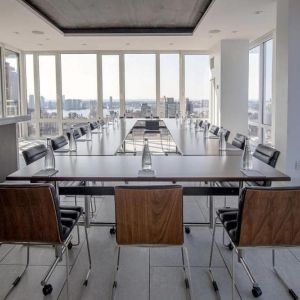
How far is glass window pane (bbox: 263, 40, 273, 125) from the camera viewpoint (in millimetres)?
8258

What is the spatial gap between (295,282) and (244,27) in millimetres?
6259

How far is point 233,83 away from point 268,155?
6682 millimetres

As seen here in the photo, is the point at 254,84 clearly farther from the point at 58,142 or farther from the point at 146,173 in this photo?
the point at 146,173

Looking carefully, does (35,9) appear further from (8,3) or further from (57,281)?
(57,281)

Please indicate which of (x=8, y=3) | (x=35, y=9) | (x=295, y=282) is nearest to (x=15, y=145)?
(x=8, y=3)

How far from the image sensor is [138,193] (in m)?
1.96

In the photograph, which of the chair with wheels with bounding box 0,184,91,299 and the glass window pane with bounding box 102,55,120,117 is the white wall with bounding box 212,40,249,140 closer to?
the glass window pane with bounding box 102,55,120,117

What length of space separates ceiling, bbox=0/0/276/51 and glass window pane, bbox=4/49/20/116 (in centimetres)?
42

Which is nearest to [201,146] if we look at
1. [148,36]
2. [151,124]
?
[151,124]

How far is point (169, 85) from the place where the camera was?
11.4 meters

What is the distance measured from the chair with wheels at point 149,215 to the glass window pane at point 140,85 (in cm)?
921

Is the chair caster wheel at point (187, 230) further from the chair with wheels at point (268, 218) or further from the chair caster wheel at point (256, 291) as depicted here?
the chair with wheels at point (268, 218)

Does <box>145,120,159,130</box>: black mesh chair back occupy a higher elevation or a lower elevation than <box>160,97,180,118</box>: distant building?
lower

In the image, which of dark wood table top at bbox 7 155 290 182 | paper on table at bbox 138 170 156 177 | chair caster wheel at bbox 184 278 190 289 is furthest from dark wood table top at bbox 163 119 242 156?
chair caster wheel at bbox 184 278 190 289
